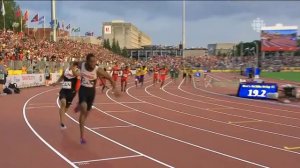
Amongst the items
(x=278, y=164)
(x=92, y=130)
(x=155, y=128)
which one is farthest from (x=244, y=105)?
(x=278, y=164)

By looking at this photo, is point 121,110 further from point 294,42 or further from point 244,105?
point 294,42

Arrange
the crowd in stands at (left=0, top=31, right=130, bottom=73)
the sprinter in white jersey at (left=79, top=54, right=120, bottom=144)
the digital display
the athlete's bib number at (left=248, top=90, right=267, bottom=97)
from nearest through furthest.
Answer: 1. the sprinter in white jersey at (left=79, top=54, right=120, bottom=144)
2. the athlete's bib number at (left=248, top=90, right=267, bottom=97)
3. the crowd in stands at (left=0, top=31, right=130, bottom=73)
4. the digital display

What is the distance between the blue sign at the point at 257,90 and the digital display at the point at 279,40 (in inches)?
1579

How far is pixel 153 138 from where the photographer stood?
10.8 metres

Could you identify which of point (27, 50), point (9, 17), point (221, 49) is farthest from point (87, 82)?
point (221, 49)

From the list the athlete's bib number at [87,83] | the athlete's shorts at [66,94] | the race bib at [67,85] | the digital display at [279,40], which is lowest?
the athlete's shorts at [66,94]

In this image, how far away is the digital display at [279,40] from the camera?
63312 mm

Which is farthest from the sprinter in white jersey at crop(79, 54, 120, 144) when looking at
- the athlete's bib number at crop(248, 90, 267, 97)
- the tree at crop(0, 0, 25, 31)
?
the tree at crop(0, 0, 25, 31)

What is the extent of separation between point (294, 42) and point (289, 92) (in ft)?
143

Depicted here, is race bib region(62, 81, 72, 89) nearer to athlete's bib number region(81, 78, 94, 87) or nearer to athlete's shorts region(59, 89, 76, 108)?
athlete's shorts region(59, 89, 76, 108)

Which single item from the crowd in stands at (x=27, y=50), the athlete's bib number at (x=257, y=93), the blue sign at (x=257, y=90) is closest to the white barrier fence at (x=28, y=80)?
the crowd in stands at (x=27, y=50)

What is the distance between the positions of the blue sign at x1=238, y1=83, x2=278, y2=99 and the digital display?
132 feet

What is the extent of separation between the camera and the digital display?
2493 inches

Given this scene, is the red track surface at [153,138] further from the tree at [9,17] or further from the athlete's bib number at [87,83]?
the tree at [9,17]
